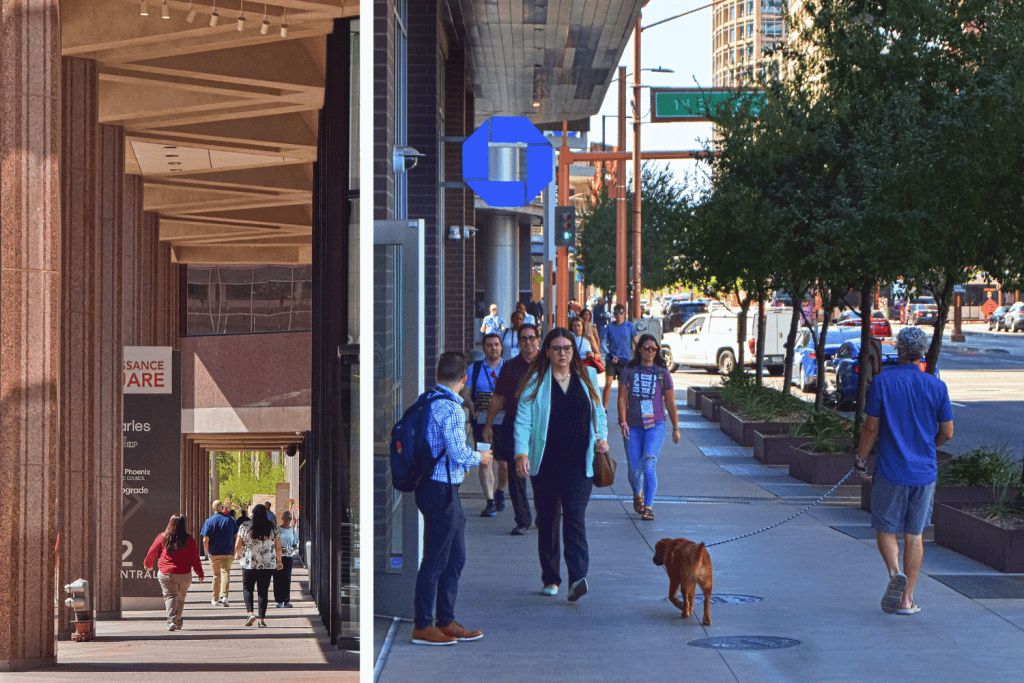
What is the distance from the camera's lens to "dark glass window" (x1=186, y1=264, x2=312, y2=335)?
30.4m

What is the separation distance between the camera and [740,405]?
833 inches

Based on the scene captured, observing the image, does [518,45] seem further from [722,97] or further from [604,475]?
[604,475]

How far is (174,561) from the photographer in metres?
17.6

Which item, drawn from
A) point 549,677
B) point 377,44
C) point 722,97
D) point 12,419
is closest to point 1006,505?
point 549,677

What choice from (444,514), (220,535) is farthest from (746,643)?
(220,535)

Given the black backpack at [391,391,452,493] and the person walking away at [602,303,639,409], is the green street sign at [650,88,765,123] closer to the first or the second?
the person walking away at [602,303,639,409]

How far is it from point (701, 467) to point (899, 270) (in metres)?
3.94

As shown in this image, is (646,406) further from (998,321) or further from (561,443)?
(998,321)

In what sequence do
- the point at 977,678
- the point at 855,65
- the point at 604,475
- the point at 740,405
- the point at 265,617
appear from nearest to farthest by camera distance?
the point at 977,678, the point at 604,475, the point at 855,65, the point at 265,617, the point at 740,405

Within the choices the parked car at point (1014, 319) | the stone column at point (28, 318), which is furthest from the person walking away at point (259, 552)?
the parked car at point (1014, 319)

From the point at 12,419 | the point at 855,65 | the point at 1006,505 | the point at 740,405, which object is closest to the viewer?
the point at 1006,505

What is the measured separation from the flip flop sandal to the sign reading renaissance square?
1335 cm

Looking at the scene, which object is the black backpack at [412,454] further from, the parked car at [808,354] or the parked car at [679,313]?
the parked car at [679,313]

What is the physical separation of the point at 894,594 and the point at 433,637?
2940 millimetres
